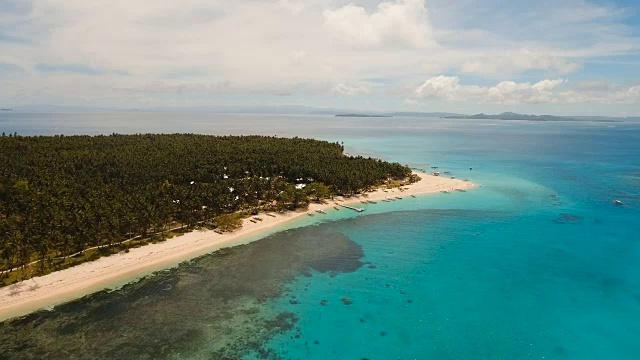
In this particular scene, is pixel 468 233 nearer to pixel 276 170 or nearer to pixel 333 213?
pixel 333 213

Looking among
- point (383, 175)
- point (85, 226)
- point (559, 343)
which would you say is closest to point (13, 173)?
point (85, 226)

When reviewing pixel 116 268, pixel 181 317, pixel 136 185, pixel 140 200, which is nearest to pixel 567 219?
pixel 181 317

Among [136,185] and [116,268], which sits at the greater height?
[136,185]

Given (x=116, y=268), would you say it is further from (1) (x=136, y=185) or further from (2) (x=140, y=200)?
(1) (x=136, y=185)

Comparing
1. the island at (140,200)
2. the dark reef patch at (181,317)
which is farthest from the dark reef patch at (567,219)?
the dark reef patch at (181,317)

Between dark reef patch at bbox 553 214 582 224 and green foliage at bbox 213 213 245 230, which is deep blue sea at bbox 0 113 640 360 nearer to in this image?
dark reef patch at bbox 553 214 582 224

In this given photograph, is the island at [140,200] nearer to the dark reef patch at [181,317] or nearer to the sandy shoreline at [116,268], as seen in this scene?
the sandy shoreline at [116,268]

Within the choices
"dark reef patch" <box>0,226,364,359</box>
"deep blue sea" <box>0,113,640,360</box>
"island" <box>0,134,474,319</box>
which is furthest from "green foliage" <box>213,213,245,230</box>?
"dark reef patch" <box>0,226,364,359</box>
